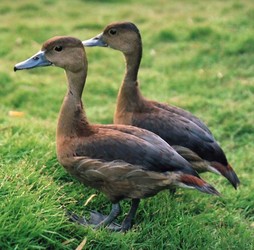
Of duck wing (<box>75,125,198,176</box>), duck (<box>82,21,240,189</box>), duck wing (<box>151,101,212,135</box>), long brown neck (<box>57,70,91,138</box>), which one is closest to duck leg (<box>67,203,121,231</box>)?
duck wing (<box>75,125,198,176</box>)

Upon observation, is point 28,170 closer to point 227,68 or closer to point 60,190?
point 60,190

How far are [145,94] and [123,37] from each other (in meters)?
2.21

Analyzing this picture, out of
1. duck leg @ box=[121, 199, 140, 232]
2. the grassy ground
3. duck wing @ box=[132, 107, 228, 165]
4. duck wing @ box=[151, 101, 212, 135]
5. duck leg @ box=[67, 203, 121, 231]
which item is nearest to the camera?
the grassy ground

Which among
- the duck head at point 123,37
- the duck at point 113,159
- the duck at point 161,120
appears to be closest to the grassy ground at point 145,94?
the duck at point 113,159

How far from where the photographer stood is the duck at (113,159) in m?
3.59

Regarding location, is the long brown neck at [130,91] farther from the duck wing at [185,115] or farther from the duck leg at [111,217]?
the duck leg at [111,217]

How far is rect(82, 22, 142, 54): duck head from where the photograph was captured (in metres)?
4.55

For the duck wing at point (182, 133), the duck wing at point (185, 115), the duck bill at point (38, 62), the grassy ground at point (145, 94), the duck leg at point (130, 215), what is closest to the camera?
the grassy ground at point (145, 94)

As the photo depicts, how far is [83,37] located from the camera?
26.9 feet

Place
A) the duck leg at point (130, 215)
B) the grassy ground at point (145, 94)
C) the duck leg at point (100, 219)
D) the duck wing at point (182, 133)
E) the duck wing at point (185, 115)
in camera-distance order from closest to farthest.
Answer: the grassy ground at point (145, 94) < the duck leg at point (100, 219) < the duck leg at point (130, 215) < the duck wing at point (182, 133) < the duck wing at point (185, 115)

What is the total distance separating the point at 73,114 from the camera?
386 cm

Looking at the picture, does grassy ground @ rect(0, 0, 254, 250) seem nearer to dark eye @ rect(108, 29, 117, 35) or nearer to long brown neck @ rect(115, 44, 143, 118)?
long brown neck @ rect(115, 44, 143, 118)

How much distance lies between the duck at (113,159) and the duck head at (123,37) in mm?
789

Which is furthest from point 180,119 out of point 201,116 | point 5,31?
point 5,31
